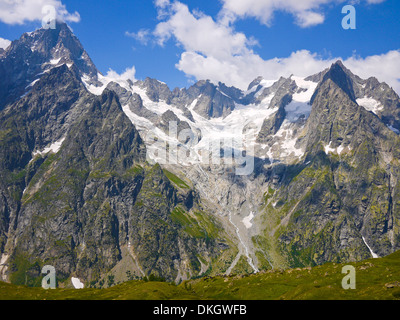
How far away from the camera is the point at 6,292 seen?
101250 millimetres
